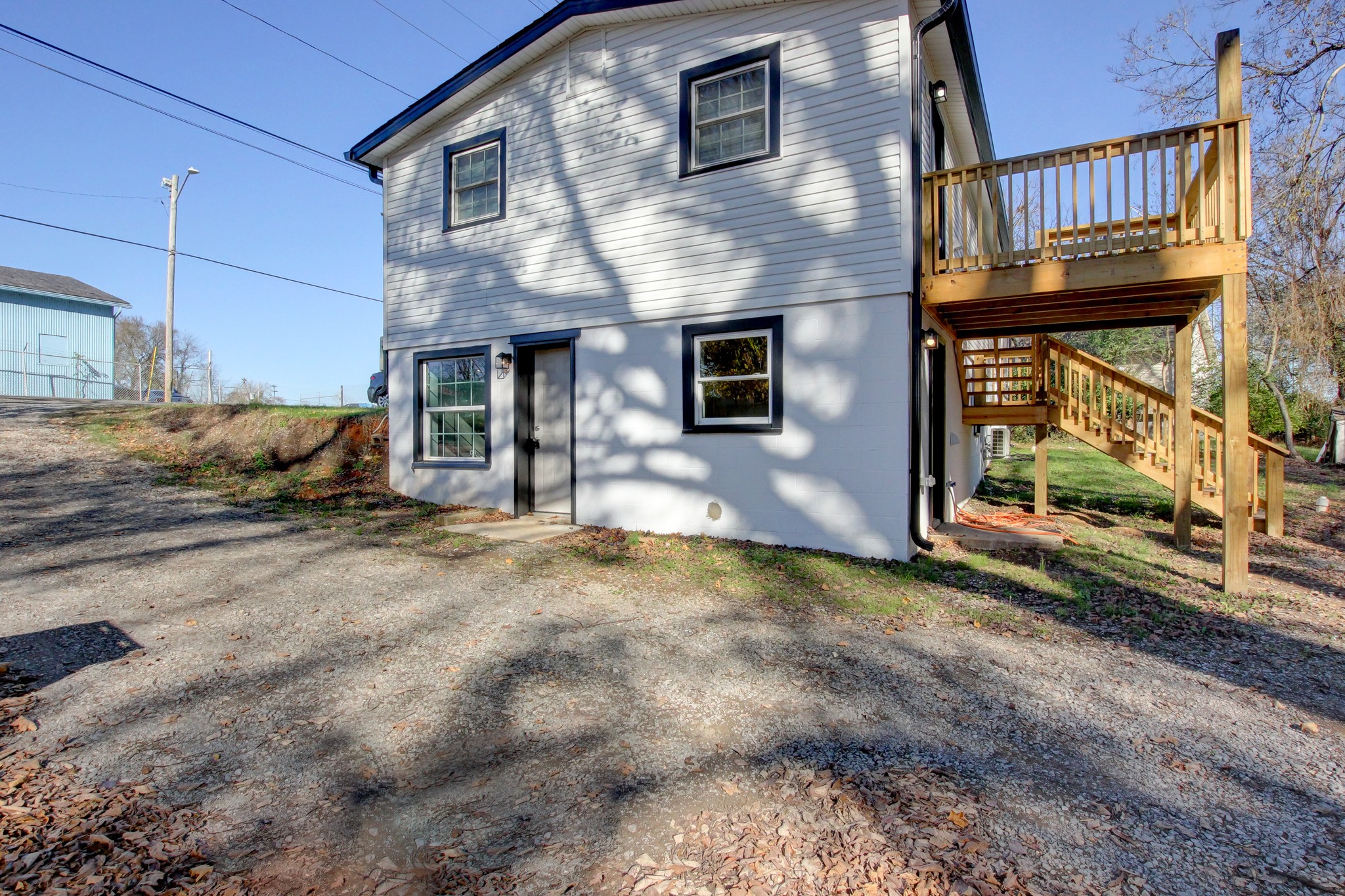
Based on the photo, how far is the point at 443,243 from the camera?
948cm

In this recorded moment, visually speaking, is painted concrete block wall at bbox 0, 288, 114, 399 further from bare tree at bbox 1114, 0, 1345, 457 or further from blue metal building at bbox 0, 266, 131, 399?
bare tree at bbox 1114, 0, 1345, 457

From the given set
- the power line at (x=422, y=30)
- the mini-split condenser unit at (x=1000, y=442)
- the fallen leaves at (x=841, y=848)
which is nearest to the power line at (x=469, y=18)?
the power line at (x=422, y=30)

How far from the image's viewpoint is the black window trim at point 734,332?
22.6 ft

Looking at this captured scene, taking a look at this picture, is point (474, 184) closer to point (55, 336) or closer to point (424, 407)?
point (424, 407)

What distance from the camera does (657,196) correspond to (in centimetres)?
761

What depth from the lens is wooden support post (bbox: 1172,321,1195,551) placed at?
7270 mm

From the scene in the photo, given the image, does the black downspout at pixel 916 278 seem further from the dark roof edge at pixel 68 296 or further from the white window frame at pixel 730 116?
the dark roof edge at pixel 68 296

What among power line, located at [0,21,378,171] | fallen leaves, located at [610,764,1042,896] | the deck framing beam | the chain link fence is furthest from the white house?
the chain link fence

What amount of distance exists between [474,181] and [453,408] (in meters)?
3.24

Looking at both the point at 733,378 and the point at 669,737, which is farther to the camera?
the point at 733,378

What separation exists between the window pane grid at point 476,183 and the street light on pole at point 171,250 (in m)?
13.6

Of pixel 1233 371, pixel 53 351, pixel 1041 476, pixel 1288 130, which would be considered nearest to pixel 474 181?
pixel 1233 371

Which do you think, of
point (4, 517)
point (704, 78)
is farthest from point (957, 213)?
point (4, 517)

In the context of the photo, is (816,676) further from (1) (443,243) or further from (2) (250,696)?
(1) (443,243)
